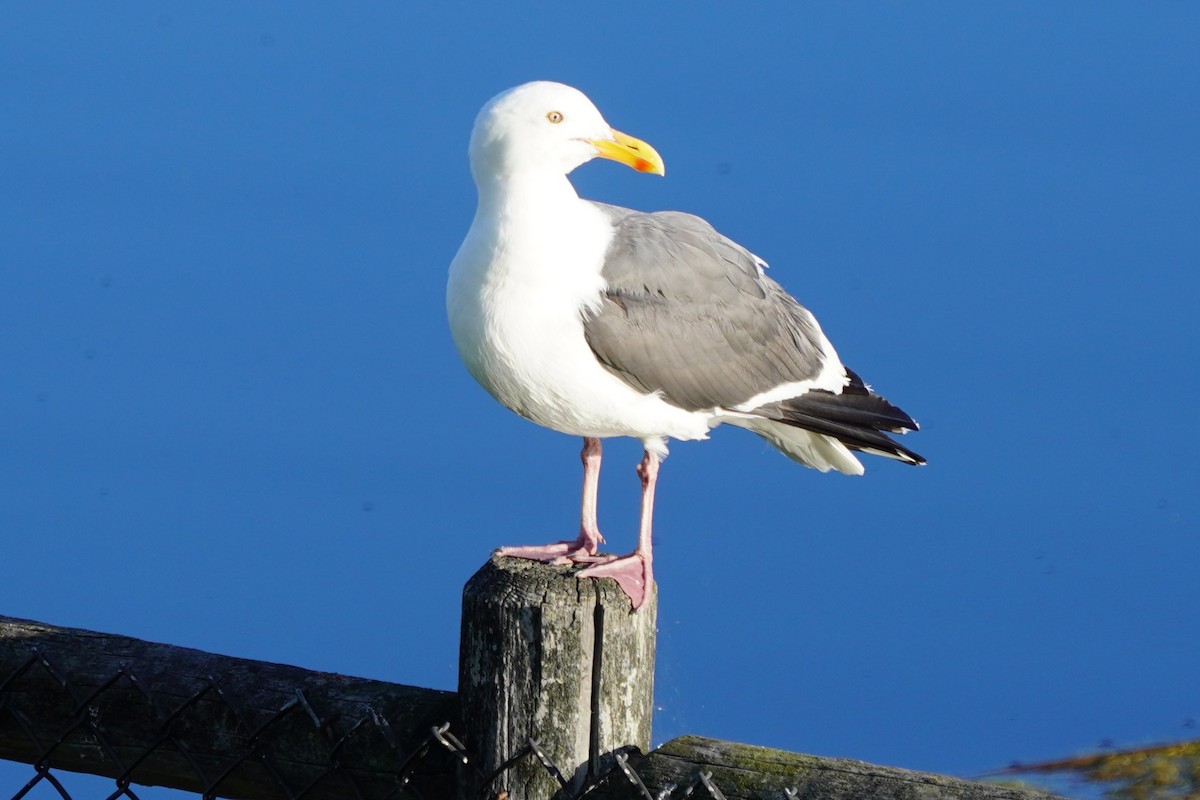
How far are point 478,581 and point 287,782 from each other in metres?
0.39

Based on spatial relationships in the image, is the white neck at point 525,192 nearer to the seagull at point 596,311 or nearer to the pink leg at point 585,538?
the seagull at point 596,311

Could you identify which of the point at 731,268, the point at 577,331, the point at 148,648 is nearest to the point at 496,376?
the point at 577,331

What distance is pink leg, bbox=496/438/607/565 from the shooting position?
2834 mm

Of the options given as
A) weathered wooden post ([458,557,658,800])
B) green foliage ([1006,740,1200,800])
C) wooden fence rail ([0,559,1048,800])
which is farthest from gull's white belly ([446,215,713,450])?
green foliage ([1006,740,1200,800])

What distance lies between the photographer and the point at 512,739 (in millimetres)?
1811

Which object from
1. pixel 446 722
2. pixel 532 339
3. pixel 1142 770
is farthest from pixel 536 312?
pixel 1142 770

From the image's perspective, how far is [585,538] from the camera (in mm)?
3184

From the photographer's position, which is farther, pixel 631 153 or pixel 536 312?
pixel 631 153

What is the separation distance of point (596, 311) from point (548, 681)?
1.26 metres

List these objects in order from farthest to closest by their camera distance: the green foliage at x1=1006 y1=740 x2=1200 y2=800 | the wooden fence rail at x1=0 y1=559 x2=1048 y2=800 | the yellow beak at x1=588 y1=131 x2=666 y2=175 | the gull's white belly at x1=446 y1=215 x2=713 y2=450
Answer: the green foliage at x1=1006 y1=740 x2=1200 y2=800, the yellow beak at x1=588 y1=131 x2=666 y2=175, the gull's white belly at x1=446 y1=215 x2=713 y2=450, the wooden fence rail at x1=0 y1=559 x2=1048 y2=800

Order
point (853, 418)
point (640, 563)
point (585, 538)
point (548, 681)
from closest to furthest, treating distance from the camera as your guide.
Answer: point (548, 681), point (640, 563), point (585, 538), point (853, 418)

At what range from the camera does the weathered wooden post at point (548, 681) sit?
179cm

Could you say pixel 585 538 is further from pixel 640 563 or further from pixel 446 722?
pixel 446 722

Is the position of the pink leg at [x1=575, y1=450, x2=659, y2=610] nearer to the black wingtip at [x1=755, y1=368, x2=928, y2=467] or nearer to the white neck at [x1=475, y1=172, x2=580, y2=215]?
the black wingtip at [x1=755, y1=368, x2=928, y2=467]
